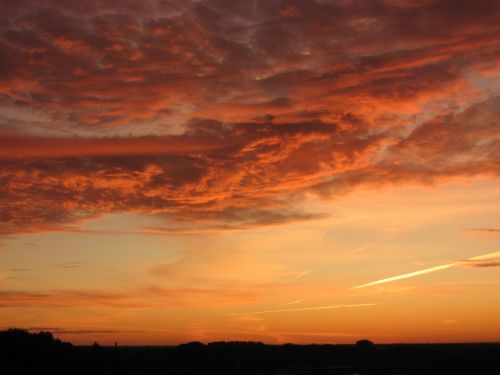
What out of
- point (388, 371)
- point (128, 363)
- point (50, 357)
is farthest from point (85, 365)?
point (388, 371)

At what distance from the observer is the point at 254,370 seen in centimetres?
14700

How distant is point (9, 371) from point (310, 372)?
251 ft

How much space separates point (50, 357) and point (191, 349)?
8211cm

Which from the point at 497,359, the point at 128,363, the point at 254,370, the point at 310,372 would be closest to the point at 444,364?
the point at 497,359

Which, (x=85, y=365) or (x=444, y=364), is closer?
(x=85, y=365)

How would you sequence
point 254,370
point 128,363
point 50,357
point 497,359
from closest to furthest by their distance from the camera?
point 50,357
point 128,363
point 254,370
point 497,359

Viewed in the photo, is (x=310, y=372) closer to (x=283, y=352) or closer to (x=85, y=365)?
(x=283, y=352)

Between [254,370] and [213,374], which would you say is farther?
[254,370]

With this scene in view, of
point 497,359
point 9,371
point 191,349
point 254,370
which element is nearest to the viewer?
point 9,371

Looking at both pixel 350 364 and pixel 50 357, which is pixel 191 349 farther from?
pixel 50 357

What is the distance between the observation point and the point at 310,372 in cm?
14862

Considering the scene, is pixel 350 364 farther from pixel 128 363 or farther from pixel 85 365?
pixel 85 365

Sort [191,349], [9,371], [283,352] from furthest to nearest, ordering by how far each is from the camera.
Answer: [283,352], [191,349], [9,371]

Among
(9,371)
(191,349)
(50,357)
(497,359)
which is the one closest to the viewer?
(9,371)
